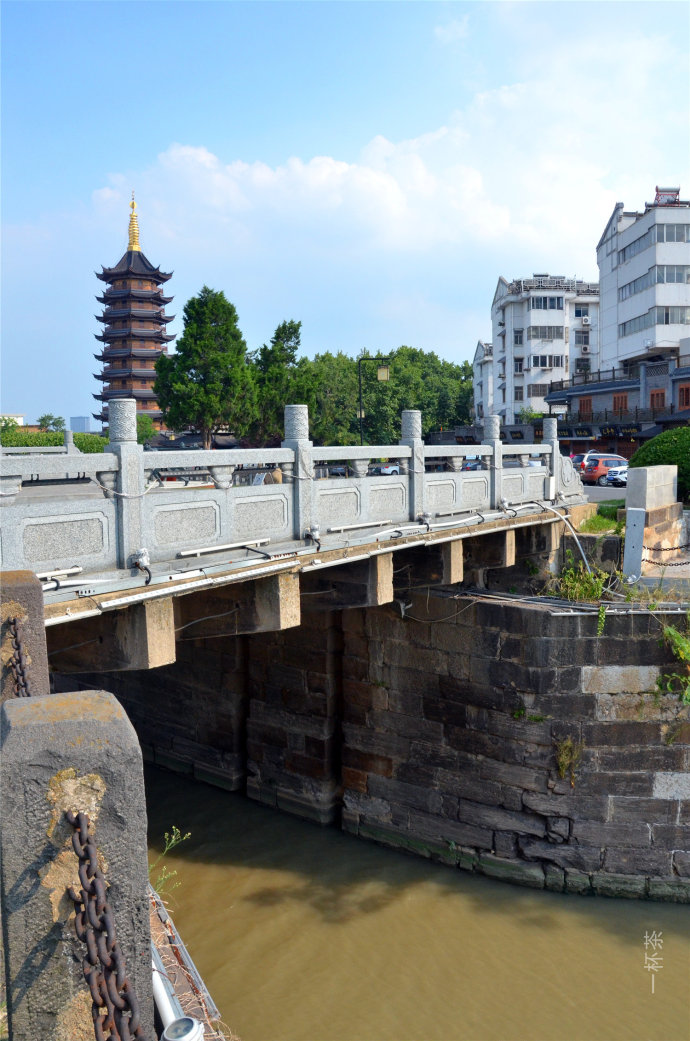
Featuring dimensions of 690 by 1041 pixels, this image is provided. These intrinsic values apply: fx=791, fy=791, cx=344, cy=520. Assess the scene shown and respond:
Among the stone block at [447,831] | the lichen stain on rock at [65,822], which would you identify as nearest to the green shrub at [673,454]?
the stone block at [447,831]

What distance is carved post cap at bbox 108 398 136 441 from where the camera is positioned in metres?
6.26

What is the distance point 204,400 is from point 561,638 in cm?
2727

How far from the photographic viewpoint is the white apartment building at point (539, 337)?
60375 millimetres

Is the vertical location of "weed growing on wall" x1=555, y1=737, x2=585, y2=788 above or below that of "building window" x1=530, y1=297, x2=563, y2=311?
below

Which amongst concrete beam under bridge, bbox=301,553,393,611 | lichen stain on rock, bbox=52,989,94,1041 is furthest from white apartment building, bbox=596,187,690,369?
lichen stain on rock, bbox=52,989,94,1041

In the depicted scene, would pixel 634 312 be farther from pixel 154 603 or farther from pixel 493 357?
pixel 154 603

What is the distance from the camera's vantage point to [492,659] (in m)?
11.3

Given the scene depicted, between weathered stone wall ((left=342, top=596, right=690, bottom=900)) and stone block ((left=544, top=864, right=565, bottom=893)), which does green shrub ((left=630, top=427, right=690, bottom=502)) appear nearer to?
weathered stone wall ((left=342, top=596, right=690, bottom=900))

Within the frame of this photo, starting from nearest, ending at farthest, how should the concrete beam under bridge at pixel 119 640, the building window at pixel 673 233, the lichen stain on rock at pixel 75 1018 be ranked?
1. the lichen stain on rock at pixel 75 1018
2. the concrete beam under bridge at pixel 119 640
3. the building window at pixel 673 233

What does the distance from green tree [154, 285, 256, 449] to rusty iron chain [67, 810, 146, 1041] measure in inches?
1333

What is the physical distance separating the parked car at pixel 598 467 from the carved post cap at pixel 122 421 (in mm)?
24445

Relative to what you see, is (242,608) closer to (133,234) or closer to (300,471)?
(300,471)

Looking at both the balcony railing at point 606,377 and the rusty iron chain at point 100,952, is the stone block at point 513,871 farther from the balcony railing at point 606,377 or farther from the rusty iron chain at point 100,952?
the balcony railing at point 606,377

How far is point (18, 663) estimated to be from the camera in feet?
13.1
